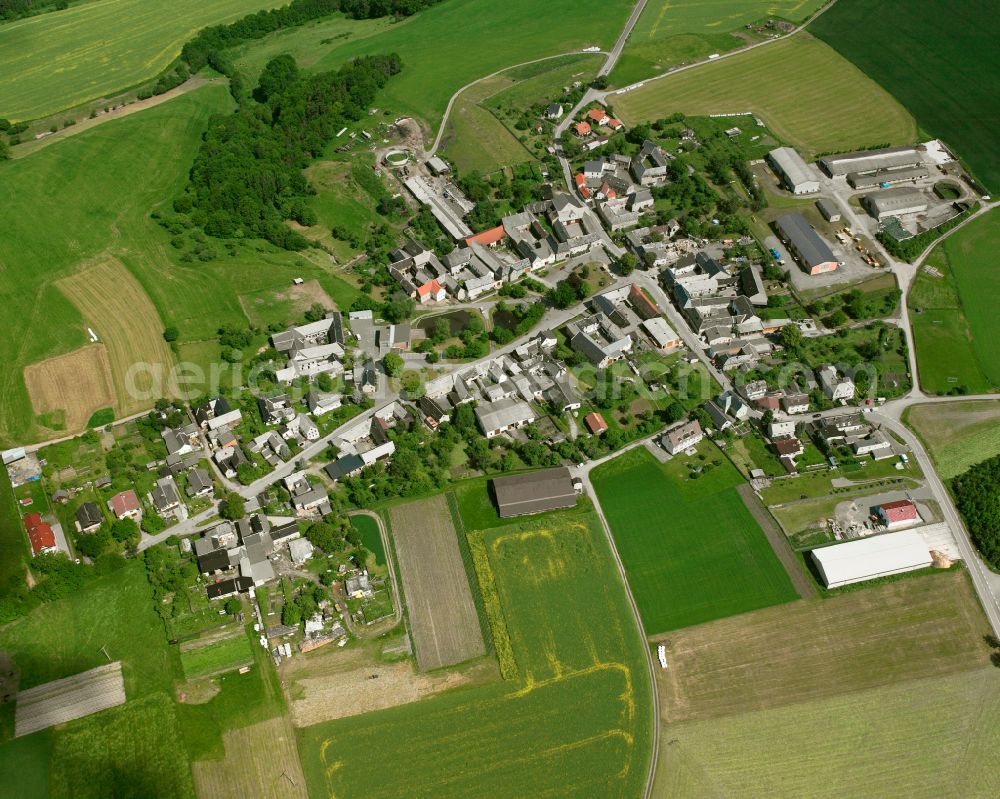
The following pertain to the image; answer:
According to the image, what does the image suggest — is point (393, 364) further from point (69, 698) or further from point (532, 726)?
point (69, 698)

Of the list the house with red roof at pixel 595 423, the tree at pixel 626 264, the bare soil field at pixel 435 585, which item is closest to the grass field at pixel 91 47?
the tree at pixel 626 264

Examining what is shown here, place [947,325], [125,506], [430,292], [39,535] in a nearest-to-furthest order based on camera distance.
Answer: [39,535] → [125,506] → [947,325] → [430,292]

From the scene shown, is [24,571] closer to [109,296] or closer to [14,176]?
[109,296]

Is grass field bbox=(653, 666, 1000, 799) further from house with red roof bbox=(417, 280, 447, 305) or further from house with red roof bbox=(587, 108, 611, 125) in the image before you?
house with red roof bbox=(587, 108, 611, 125)

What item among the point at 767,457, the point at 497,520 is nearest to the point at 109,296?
the point at 497,520

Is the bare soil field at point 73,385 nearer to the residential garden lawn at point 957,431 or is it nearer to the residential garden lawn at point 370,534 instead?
the residential garden lawn at point 370,534

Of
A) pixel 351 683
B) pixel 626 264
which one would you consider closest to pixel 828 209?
pixel 626 264

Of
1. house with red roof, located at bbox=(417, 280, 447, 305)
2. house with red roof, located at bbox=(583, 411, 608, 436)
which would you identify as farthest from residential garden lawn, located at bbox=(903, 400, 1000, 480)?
house with red roof, located at bbox=(417, 280, 447, 305)
